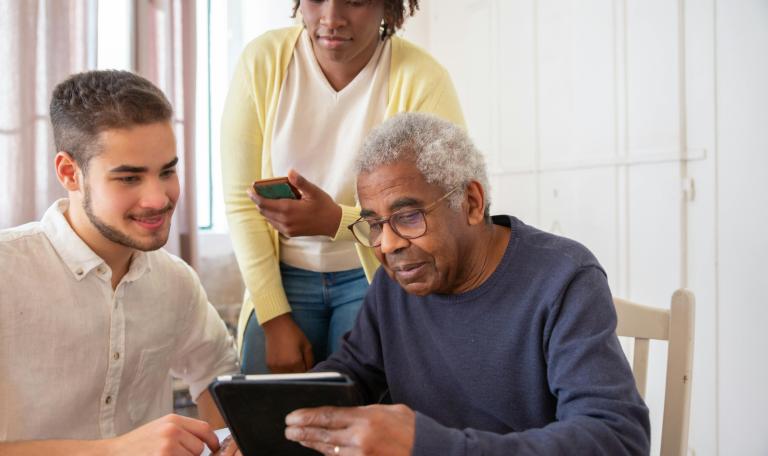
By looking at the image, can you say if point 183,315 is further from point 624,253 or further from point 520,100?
point 520,100

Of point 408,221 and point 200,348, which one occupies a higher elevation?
point 408,221

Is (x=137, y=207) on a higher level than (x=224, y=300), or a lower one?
higher

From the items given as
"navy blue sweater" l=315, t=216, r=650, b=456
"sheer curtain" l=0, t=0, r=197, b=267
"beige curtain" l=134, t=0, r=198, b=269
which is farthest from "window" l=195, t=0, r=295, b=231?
"navy blue sweater" l=315, t=216, r=650, b=456

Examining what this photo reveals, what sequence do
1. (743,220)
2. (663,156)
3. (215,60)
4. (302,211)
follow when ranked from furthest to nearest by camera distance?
1. (215,60)
2. (663,156)
3. (743,220)
4. (302,211)

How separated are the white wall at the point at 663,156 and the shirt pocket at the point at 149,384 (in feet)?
7.73

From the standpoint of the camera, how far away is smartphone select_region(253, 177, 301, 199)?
5.28 feet

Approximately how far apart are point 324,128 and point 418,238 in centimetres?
64

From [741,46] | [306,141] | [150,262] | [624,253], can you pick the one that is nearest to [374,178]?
[306,141]

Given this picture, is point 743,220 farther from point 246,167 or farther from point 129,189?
point 129,189

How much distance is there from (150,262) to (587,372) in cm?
116

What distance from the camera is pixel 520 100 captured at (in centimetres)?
401

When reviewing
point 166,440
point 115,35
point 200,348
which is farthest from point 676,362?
point 115,35

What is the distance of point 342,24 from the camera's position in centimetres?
179

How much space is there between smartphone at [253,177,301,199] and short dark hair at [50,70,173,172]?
29 centimetres
